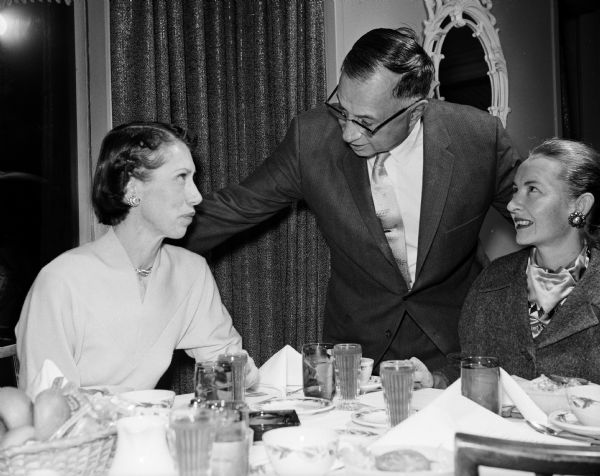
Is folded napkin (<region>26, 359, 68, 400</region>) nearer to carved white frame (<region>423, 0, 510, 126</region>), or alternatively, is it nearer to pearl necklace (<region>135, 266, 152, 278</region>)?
pearl necklace (<region>135, 266, 152, 278</region>)

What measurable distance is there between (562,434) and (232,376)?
2.35 feet

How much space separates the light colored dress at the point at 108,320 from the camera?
1.88 meters

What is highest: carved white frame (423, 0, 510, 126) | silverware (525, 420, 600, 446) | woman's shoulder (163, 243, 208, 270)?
carved white frame (423, 0, 510, 126)

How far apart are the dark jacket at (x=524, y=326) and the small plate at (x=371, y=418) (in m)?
0.73

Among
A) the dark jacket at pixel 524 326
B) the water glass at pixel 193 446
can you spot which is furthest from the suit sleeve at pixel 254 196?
the water glass at pixel 193 446

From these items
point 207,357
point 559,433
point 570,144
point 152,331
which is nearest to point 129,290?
point 152,331

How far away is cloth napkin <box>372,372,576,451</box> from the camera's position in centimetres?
128

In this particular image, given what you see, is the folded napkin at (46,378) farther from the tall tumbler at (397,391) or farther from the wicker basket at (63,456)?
the tall tumbler at (397,391)

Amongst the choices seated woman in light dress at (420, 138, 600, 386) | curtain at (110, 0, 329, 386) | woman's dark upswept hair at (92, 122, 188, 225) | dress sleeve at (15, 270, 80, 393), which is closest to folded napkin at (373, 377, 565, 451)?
seated woman in light dress at (420, 138, 600, 386)

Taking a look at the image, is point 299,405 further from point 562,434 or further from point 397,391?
point 562,434

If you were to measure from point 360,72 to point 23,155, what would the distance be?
4.66ft

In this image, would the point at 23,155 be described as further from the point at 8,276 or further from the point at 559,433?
the point at 559,433

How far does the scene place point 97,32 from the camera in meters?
2.81

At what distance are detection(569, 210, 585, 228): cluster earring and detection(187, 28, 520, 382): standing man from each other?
1.08 ft
